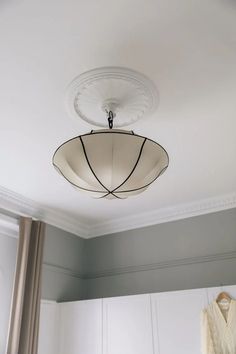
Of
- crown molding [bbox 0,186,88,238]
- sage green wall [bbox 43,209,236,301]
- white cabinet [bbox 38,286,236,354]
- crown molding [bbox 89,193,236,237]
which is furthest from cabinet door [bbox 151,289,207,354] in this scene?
crown molding [bbox 0,186,88,238]

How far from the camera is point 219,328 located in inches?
109

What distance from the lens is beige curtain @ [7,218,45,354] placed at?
9.83ft

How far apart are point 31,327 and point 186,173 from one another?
6.13 feet

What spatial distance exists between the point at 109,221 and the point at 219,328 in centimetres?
174

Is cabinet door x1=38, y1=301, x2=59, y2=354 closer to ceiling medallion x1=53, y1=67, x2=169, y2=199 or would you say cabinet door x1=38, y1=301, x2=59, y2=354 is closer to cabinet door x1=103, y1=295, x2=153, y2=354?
cabinet door x1=103, y1=295, x2=153, y2=354

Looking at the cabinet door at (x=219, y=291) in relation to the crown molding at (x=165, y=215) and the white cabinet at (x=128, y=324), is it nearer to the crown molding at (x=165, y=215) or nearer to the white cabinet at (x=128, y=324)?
the white cabinet at (x=128, y=324)

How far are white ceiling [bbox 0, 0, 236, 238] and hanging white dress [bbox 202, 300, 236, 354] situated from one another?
3.58ft

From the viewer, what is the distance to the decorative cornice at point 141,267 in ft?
11.3

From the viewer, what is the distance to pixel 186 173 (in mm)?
3037

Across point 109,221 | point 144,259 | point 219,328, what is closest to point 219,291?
point 219,328

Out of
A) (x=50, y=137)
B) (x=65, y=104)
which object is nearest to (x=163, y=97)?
(x=65, y=104)

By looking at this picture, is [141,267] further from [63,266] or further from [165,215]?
[63,266]

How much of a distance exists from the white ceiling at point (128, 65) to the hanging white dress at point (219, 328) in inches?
42.9

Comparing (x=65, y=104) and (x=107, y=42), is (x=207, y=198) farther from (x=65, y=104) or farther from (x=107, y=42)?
(x=107, y=42)
